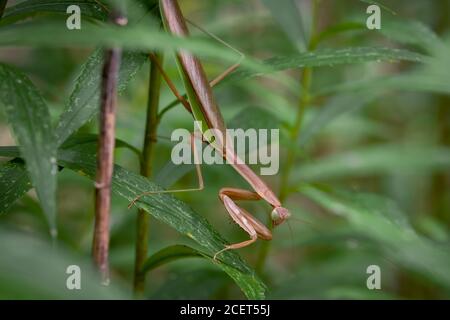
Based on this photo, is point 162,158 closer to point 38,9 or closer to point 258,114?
point 258,114

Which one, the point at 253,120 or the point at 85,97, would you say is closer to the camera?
the point at 85,97

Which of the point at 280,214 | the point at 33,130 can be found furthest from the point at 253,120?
the point at 33,130

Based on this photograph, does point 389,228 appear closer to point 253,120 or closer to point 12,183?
point 253,120

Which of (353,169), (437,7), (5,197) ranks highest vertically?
(437,7)

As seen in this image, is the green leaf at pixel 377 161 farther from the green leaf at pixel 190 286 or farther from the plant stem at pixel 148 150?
the plant stem at pixel 148 150
